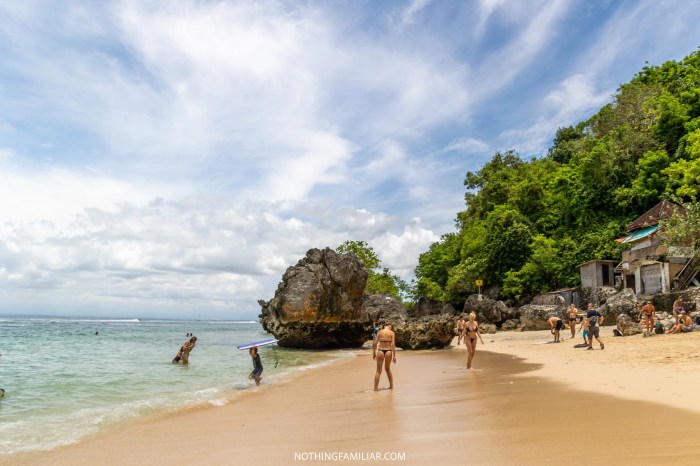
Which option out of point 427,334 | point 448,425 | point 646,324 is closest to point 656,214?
point 646,324

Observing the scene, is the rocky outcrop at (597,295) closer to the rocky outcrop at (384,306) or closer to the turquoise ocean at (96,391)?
the rocky outcrop at (384,306)

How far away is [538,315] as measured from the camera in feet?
96.5

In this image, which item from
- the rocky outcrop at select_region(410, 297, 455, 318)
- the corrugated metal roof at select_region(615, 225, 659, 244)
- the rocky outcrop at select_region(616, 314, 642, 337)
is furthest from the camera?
the rocky outcrop at select_region(410, 297, 455, 318)

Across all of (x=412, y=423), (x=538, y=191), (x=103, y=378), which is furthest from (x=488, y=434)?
(x=538, y=191)

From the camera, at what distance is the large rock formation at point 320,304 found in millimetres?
25578

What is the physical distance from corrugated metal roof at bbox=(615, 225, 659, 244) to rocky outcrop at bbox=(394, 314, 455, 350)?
627 inches

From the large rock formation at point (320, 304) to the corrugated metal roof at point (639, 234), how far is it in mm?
18255

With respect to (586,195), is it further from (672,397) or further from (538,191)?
(672,397)

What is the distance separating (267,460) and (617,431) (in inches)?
160

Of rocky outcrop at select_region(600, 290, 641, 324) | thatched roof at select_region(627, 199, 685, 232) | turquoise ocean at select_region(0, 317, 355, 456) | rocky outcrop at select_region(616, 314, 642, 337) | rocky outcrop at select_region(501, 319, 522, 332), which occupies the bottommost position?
turquoise ocean at select_region(0, 317, 355, 456)

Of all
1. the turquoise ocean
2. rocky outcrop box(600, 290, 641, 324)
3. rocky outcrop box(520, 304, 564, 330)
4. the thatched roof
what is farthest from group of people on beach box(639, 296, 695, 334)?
the turquoise ocean

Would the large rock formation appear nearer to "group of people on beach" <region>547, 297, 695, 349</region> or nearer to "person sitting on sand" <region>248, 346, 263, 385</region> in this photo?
"group of people on beach" <region>547, 297, 695, 349</region>

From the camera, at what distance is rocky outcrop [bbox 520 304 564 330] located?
28.9m

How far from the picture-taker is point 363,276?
28.1 meters
